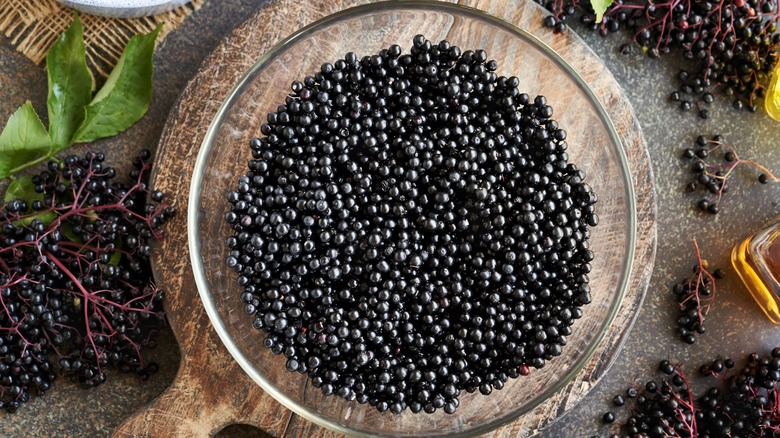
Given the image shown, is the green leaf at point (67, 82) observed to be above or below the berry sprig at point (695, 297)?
above

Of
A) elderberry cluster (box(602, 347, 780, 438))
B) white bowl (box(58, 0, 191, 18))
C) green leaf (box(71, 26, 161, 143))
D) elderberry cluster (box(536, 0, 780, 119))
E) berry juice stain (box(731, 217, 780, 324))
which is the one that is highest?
elderberry cluster (box(536, 0, 780, 119))

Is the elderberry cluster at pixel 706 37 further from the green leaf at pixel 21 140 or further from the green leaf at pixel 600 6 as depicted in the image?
the green leaf at pixel 21 140

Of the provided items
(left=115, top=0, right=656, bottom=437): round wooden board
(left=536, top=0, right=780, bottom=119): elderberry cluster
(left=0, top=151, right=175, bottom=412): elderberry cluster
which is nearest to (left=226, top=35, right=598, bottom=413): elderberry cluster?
(left=115, top=0, right=656, bottom=437): round wooden board

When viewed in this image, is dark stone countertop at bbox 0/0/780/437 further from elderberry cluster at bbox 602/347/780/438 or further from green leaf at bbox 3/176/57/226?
green leaf at bbox 3/176/57/226

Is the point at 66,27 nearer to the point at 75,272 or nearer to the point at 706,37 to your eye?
the point at 75,272

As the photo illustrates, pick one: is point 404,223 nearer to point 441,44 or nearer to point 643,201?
point 441,44

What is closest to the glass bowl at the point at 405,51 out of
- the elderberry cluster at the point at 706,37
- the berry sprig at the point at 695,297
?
the elderberry cluster at the point at 706,37
